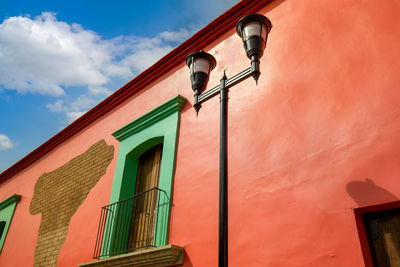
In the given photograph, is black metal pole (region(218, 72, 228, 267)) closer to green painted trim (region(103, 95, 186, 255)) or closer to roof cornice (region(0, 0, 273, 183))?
green painted trim (region(103, 95, 186, 255))

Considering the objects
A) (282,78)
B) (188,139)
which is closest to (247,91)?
(282,78)

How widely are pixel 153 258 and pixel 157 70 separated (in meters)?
3.17

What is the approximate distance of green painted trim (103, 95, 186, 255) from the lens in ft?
15.0

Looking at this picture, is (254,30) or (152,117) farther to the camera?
(152,117)

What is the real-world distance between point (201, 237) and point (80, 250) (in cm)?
254

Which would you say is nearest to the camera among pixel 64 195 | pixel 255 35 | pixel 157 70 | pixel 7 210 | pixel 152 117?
pixel 255 35

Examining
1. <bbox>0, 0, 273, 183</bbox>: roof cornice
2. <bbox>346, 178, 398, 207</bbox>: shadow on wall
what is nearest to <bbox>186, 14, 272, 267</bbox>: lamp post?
<bbox>346, 178, 398, 207</bbox>: shadow on wall

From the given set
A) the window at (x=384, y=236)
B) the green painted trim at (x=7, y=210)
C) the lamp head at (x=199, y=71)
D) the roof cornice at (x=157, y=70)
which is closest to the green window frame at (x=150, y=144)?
the roof cornice at (x=157, y=70)

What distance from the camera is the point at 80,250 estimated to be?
5.39m

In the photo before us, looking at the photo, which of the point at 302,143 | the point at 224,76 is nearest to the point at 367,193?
the point at 302,143

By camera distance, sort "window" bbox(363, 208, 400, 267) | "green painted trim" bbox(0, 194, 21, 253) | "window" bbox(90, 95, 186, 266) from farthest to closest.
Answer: "green painted trim" bbox(0, 194, 21, 253) → "window" bbox(90, 95, 186, 266) → "window" bbox(363, 208, 400, 267)

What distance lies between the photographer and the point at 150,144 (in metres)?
5.45

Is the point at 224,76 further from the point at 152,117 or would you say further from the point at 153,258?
the point at 152,117

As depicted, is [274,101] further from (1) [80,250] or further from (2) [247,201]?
(1) [80,250]
